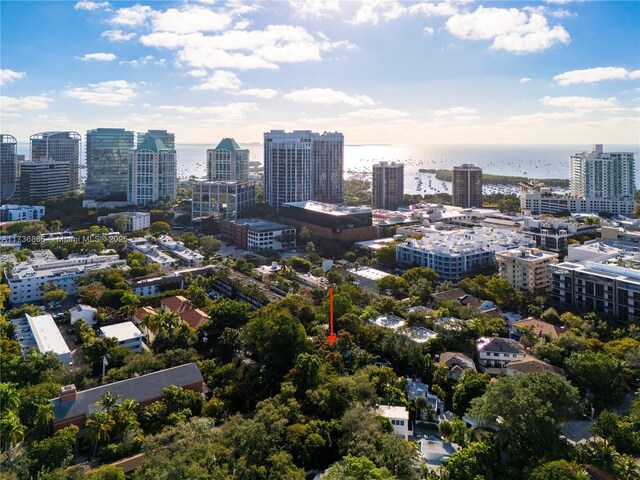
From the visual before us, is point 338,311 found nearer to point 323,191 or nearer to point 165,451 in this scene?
point 165,451

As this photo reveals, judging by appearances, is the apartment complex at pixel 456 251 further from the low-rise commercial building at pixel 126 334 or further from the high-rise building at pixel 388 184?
the high-rise building at pixel 388 184

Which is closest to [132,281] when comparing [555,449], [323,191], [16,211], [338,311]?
[338,311]

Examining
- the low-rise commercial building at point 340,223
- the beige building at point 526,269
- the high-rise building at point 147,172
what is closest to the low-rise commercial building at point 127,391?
the beige building at point 526,269

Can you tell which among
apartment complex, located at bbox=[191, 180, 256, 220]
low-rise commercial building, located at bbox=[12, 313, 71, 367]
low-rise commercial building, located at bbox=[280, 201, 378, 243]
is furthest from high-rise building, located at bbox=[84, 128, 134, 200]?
low-rise commercial building, located at bbox=[12, 313, 71, 367]

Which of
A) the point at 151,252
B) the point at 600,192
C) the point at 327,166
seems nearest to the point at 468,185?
the point at 600,192

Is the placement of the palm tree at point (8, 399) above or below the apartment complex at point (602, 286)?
below

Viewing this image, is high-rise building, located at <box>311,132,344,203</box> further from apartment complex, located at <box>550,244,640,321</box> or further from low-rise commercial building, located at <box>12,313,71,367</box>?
low-rise commercial building, located at <box>12,313,71,367</box>
